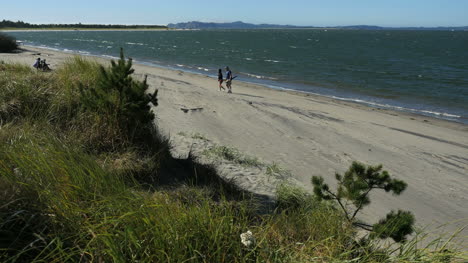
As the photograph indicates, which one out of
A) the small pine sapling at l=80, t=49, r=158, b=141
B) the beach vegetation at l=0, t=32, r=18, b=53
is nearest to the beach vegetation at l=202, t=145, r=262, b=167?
the small pine sapling at l=80, t=49, r=158, b=141

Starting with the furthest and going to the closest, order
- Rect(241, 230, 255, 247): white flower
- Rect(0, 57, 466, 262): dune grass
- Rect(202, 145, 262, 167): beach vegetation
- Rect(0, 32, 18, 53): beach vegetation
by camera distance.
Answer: Rect(0, 32, 18, 53): beach vegetation, Rect(202, 145, 262, 167): beach vegetation, Rect(241, 230, 255, 247): white flower, Rect(0, 57, 466, 262): dune grass

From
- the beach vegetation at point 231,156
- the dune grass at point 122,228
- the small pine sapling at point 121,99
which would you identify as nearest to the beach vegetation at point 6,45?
the beach vegetation at point 231,156

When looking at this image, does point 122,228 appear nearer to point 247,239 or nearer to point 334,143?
point 247,239

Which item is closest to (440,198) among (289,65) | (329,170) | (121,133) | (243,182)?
(329,170)

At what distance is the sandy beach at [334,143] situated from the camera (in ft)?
25.2

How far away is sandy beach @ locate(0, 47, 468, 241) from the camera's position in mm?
7684

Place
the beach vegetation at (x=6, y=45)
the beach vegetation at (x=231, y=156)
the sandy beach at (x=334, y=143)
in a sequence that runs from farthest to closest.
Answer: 1. the beach vegetation at (x=6, y=45)
2. the beach vegetation at (x=231, y=156)
3. the sandy beach at (x=334, y=143)

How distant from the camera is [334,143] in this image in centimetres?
1165

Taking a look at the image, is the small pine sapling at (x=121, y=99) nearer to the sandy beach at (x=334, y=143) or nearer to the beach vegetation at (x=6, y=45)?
the sandy beach at (x=334, y=143)

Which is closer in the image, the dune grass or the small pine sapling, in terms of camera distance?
the dune grass

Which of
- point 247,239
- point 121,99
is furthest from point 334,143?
point 247,239

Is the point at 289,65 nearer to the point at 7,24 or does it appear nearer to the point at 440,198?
the point at 440,198

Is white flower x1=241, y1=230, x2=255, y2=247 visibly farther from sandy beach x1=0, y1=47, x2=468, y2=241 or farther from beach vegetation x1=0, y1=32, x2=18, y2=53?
beach vegetation x1=0, y1=32, x2=18, y2=53

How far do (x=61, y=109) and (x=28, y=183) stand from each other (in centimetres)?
360
